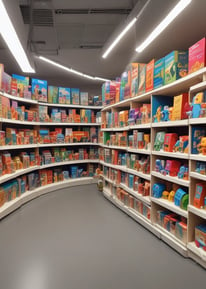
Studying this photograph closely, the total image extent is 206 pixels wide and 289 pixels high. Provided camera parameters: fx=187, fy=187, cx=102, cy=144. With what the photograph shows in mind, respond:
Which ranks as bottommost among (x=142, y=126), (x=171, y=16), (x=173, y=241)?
(x=173, y=241)

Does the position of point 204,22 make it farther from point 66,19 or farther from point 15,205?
point 15,205

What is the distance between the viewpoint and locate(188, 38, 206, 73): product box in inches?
75.7

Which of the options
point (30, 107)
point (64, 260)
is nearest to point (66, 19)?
point (30, 107)

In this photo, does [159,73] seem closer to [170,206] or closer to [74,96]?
[170,206]

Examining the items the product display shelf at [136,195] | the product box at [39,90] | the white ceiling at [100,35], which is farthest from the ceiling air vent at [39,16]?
the product display shelf at [136,195]

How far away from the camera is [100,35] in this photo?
13.0ft

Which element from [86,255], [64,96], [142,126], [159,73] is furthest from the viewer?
[64,96]

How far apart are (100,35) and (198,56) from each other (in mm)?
2632

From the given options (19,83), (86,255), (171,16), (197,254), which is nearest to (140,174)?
(197,254)

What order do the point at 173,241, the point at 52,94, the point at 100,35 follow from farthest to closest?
the point at 52,94
the point at 100,35
the point at 173,241

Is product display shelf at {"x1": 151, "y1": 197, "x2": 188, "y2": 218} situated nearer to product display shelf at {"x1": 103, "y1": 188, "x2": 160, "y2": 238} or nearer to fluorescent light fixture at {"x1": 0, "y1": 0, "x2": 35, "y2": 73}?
product display shelf at {"x1": 103, "y1": 188, "x2": 160, "y2": 238}

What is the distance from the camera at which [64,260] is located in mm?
2121

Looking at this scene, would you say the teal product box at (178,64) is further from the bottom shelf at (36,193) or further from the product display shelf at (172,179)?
the bottom shelf at (36,193)

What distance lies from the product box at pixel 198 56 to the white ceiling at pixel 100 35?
1.59ft
